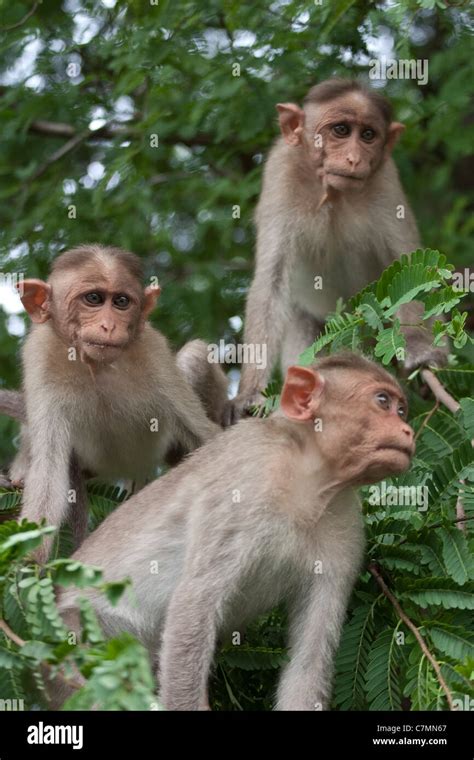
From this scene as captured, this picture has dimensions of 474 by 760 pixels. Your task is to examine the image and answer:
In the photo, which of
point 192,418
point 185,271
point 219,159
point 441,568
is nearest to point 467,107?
point 219,159

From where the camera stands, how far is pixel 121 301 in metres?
8.18

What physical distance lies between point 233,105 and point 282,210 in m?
1.05

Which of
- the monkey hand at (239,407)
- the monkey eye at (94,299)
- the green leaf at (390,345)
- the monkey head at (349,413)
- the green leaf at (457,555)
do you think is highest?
the monkey eye at (94,299)

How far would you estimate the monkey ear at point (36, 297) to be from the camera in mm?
8328

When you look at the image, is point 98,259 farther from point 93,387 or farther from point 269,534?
point 269,534

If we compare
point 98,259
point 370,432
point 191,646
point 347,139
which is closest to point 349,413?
point 370,432

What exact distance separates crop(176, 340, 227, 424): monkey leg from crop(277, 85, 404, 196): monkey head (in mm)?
1661

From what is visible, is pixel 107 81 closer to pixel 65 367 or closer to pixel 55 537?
pixel 65 367

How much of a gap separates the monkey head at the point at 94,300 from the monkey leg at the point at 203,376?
1.06m

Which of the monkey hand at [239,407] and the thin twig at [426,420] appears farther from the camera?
the monkey hand at [239,407]

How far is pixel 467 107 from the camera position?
11703mm

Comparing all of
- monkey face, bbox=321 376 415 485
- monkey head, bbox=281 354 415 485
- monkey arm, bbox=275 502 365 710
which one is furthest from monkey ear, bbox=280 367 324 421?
monkey arm, bbox=275 502 365 710

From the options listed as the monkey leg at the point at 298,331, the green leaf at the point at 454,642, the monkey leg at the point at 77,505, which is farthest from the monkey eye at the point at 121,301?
the monkey leg at the point at 298,331

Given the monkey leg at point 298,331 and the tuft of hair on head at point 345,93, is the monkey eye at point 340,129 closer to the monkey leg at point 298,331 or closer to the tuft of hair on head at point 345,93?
the tuft of hair on head at point 345,93
